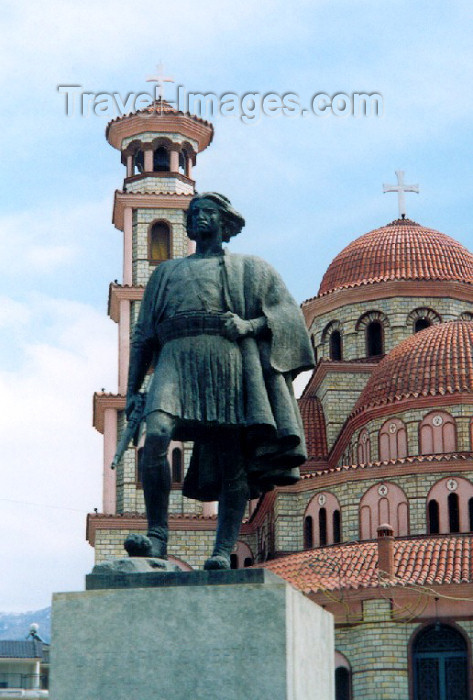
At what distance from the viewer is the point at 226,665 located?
32.1 ft

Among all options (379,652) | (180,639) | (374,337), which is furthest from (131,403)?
(374,337)

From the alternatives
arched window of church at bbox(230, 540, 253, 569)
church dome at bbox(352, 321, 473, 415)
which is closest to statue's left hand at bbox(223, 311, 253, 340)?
church dome at bbox(352, 321, 473, 415)

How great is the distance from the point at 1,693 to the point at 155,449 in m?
58.5

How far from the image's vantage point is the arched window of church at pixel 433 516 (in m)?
41.3

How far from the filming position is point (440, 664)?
123ft

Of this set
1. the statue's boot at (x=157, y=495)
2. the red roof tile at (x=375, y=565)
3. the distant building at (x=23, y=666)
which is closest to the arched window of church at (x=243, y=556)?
the red roof tile at (x=375, y=565)

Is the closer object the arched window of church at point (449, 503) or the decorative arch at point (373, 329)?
the arched window of church at point (449, 503)

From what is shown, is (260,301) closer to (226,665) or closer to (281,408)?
(281,408)

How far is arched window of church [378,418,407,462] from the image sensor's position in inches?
1735

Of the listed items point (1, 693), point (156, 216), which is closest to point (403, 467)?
point (156, 216)

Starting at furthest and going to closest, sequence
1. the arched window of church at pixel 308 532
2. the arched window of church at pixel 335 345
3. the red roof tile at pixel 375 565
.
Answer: the arched window of church at pixel 335 345, the arched window of church at pixel 308 532, the red roof tile at pixel 375 565

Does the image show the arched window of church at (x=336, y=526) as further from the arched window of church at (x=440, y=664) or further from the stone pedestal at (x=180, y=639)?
the stone pedestal at (x=180, y=639)

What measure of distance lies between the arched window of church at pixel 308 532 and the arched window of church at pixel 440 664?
6302 mm

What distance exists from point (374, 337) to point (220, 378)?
42.2 m
